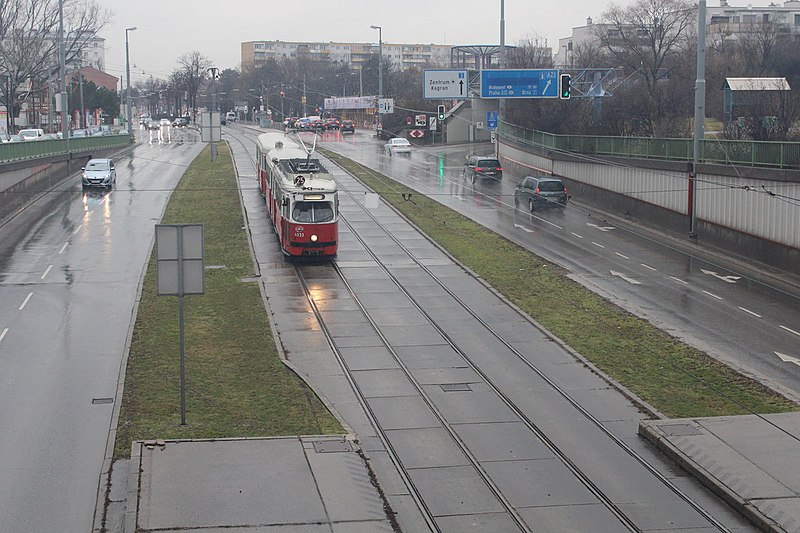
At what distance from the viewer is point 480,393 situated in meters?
19.1

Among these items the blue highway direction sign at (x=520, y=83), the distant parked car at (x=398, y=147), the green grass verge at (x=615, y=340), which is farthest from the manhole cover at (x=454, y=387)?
the distant parked car at (x=398, y=147)

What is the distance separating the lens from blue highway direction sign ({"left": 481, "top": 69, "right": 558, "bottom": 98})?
6241cm

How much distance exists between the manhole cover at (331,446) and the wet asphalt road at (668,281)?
858 cm

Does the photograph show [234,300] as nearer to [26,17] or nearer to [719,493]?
[719,493]

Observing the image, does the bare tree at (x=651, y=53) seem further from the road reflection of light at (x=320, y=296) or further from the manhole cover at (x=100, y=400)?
the manhole cover at (x=100, y=400)

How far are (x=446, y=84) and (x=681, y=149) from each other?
36.1m

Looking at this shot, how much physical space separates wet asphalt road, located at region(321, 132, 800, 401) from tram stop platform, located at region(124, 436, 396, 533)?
30.2 ft

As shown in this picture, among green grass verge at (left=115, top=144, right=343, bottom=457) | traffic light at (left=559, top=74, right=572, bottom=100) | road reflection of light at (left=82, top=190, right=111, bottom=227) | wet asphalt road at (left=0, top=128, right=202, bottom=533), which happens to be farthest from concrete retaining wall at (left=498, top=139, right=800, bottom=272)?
road reflection of light at (left=82, top=190, right=111, bottom=227)

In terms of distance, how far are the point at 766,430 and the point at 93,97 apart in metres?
132

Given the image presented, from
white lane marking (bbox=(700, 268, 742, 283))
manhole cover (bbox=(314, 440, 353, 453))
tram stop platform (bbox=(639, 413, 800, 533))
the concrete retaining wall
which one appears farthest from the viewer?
the concrete retaining wall

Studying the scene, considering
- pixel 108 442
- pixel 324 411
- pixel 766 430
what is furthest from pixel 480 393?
pixel 108 442

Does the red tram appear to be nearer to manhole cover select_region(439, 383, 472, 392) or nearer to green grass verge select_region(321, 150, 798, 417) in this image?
green grass verge select_region(321, 150, 798, 417)

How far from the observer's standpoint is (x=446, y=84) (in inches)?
3007

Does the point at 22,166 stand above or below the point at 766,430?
above
